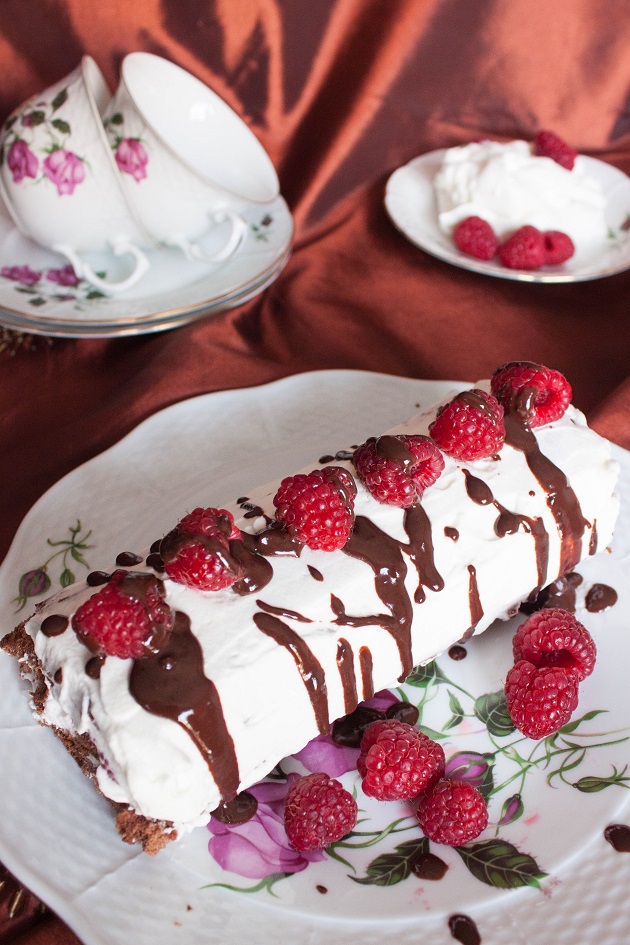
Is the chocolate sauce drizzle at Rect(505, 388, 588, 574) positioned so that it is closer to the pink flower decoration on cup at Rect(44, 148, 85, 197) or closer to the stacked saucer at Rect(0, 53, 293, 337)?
the stacked saucer at Rect(0, 53, 293, 337)

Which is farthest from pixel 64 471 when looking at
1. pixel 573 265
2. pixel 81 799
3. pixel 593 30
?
pixel 593 30

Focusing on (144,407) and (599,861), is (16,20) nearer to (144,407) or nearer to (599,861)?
(144,407)

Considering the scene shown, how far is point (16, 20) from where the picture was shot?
2734mm

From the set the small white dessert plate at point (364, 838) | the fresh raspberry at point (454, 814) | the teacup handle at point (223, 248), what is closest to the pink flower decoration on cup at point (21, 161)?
the teacup handle at point (223, 248)

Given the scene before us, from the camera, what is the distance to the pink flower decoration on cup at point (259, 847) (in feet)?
5.08

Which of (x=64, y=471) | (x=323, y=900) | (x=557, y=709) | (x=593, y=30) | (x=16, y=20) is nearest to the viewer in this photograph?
(x=323, y=900)

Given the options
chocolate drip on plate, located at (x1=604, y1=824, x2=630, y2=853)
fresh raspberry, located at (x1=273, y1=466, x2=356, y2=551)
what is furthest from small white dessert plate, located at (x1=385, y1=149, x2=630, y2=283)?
chocolate drip on plate, located at (x1=604, y1=824, x2=630, y2=853)

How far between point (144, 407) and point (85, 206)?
1.95 feet

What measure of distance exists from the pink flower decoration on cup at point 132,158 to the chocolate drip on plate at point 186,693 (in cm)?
150

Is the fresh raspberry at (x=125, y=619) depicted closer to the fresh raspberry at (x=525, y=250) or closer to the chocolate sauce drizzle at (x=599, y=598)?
the chocolate sauce drizzle at (x=599, y=598)

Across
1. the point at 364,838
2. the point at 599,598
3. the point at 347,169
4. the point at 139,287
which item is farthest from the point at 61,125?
the point at 364,838

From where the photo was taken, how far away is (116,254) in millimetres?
2619

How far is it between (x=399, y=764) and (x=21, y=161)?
6.08 ft

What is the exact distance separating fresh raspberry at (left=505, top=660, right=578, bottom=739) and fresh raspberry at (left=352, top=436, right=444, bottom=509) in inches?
16.1
